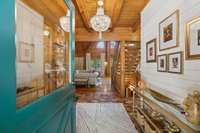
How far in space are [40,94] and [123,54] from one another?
6.67 m

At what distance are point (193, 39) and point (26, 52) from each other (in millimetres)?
1552

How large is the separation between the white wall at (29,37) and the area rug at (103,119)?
102 inches

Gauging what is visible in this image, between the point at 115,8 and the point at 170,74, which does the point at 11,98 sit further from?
the point at 115,8

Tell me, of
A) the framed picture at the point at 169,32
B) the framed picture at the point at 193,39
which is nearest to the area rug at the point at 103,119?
the framed picture at the point at 169,32

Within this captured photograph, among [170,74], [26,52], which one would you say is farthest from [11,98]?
[170,74]

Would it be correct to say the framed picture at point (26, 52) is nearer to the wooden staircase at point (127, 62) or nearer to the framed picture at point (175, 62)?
the framed picture at point (175, 62)

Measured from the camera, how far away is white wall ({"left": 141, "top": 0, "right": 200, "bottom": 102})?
78.4 inches

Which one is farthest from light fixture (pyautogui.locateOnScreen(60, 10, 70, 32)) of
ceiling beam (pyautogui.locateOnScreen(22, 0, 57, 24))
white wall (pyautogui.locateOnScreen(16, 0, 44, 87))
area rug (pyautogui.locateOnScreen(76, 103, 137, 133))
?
area rug (pyautogui.locateOnScreen(76, 103, 137, 133))

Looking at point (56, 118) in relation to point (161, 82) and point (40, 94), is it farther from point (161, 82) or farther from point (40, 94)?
point (161, 82)

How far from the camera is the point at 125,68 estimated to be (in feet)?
26.7

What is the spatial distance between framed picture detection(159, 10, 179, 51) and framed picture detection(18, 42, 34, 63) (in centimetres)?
173

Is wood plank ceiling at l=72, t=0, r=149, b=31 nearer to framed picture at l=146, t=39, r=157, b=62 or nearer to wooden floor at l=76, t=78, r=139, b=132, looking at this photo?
framed picture at l=146, t=39, r=157, b=62

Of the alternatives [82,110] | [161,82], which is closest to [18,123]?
[161,82]

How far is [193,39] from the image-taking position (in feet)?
6.38
